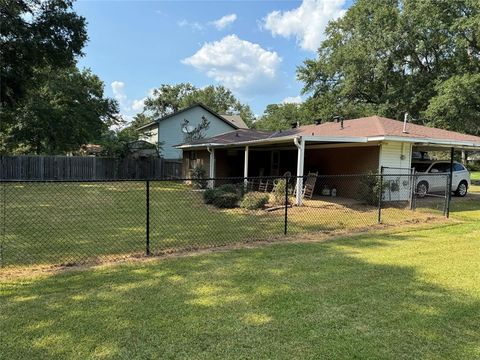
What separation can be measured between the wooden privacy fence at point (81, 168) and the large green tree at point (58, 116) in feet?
12.5

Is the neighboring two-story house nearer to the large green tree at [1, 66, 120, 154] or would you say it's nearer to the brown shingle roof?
the large green tree at [1, 66, 120, 154]

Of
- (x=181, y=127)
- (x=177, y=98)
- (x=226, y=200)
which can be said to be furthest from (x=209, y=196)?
(x=177, y=98)

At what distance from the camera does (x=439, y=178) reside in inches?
597

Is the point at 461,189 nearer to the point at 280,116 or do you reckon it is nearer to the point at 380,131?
the point at 380,131

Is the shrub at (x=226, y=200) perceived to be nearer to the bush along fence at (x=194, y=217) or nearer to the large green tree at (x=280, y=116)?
the bush along fence at (x=194, y=217)

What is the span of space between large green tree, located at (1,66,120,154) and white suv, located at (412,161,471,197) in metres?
22.6

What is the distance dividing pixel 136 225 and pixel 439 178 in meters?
12.7

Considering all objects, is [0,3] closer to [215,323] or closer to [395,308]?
[215,323]

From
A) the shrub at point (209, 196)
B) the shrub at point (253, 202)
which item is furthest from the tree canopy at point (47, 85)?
the shrub at point (253, 202)

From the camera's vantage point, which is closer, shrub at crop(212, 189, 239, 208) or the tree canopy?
shrub at crop(212, 189, 239, 208)

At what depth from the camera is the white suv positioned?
47.6 ft

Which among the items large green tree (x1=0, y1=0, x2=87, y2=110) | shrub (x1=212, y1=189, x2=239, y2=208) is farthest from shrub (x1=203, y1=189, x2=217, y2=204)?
large green tree (x1=0, y1=0, x2=87, y2=110)

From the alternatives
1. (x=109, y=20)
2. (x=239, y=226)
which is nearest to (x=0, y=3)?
(x=109, y=20)

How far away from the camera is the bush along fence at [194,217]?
6496 millimetres
